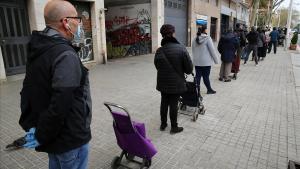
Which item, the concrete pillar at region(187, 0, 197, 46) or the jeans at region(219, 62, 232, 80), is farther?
the concrete pillar at region(187, 0, 197, 46)

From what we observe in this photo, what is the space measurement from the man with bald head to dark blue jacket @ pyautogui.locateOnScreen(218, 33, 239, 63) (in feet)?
21.5

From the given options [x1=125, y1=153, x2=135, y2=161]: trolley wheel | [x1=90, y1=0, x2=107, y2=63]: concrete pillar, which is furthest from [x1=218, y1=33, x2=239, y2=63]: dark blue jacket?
[x1=90, y1=0, x2=107, y2=63]: concrete pillar

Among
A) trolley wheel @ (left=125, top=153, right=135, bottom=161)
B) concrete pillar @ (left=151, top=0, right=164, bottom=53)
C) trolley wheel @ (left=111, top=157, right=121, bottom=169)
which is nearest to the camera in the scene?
trolley wheel @ (left=111, top=157, right=121, bottom=169)

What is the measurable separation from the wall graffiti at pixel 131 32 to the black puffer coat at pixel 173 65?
1334 centimetres

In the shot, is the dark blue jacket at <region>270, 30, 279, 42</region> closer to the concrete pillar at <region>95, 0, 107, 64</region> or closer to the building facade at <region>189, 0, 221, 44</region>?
the building facade at <region>189, 0, 221, 44</region>

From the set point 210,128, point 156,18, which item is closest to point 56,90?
point 210,128

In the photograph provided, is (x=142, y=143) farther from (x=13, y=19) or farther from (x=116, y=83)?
(x=13, y=19)

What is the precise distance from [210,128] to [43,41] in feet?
11.6

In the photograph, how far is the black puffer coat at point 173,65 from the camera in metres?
4.00

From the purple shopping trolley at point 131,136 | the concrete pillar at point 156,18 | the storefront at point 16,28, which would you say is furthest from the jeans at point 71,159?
the concrete pillar at point 156,18

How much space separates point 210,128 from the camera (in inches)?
183

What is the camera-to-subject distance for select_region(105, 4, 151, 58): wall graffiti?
1708 cm

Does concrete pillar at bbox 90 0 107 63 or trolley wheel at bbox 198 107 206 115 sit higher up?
concrete pillar at bbox 90 0 107 63

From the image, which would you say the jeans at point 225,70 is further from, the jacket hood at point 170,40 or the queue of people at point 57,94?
the queue of people at point 57,94
